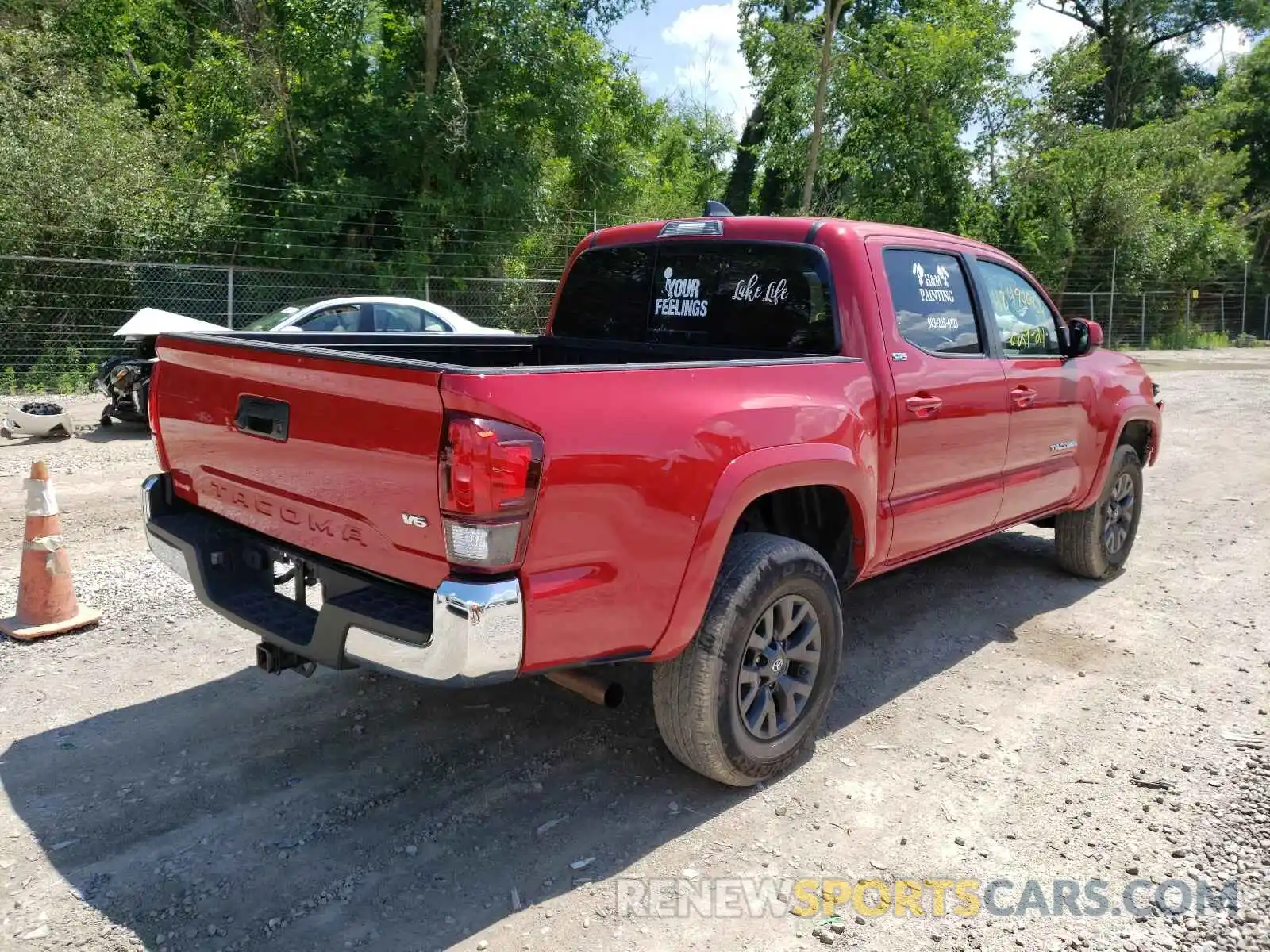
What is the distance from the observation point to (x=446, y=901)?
2.90 m

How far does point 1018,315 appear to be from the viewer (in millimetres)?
5156

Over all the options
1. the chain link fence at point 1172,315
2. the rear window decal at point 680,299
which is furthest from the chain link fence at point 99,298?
the chain link fence at point 1172,315

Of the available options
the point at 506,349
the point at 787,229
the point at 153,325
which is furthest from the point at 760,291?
the point at 153,325

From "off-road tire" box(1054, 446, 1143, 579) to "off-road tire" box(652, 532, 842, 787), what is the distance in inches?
119

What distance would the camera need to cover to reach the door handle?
4.14m

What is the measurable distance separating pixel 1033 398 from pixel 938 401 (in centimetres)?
102

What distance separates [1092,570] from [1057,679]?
1716 millimetres

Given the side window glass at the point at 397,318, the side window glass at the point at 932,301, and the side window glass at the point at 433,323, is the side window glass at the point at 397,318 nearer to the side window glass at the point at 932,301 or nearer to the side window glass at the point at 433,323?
the side window glass at the point at 433,323

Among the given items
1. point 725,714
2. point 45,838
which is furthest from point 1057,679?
point 45,838

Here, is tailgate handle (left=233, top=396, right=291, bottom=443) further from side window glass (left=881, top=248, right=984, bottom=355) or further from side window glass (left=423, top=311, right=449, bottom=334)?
side window glass (left=423, top=311, right=449, bottom=334)

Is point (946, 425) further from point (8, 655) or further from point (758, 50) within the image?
point (758, 50)

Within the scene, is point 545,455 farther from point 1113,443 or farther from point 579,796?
point 1113,443

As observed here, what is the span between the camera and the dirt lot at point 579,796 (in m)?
2.84

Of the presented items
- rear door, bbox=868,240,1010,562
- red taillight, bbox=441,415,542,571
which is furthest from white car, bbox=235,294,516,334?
red taillight, bbox=441,415,542,571
